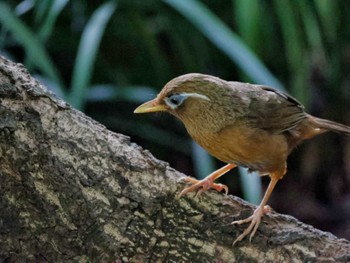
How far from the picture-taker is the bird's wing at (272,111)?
1960 millimetres

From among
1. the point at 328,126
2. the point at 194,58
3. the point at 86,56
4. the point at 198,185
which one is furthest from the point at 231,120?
the point at 194,58

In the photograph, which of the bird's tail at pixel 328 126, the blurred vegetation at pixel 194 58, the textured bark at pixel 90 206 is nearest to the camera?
the textured bark at pixel 90 206

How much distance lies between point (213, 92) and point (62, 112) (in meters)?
0.39

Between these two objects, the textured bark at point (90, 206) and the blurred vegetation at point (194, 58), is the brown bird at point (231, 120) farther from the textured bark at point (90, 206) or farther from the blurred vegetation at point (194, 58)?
the blurred vegetation at point (194, 58)

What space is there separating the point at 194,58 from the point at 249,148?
169 centimetres

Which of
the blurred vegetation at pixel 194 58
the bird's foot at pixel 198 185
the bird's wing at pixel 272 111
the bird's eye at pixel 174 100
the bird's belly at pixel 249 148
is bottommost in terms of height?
the blurred vegetation at pixel 194 58

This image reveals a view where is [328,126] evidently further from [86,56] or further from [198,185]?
[86,56]

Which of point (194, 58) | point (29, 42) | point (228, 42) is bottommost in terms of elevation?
point (194, 58)

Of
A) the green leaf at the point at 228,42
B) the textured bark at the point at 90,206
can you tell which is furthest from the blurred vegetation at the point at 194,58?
the textured bark at the point at 90,206

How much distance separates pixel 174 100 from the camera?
6.10ft

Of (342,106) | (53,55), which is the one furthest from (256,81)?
(53,55)

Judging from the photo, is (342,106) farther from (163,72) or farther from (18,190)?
(18,190)

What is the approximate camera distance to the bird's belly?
1.88 meters

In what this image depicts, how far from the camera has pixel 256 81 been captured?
9.81ft
